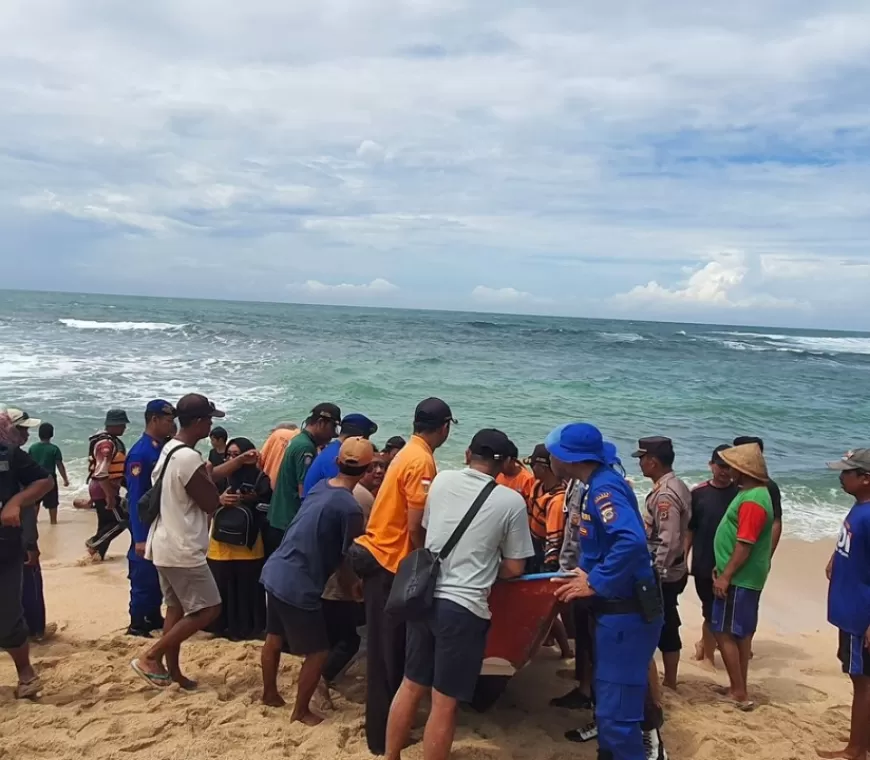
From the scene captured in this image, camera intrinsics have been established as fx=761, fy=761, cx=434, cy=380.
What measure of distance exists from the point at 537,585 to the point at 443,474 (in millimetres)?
740

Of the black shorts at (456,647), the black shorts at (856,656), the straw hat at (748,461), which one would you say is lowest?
the black shorts at (856,656)

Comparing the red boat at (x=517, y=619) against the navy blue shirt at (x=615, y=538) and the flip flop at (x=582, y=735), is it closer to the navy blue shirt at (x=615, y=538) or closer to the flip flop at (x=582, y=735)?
the navy blue shirt at (x=615, y=538)

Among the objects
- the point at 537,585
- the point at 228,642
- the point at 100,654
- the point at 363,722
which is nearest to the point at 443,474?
the point at 537,585

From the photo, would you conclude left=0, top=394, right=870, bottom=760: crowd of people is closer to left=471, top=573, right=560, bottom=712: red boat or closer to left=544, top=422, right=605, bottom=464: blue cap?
left=544, top=422, right=605, bottom=464: blue cap

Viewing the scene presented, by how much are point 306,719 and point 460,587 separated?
1584mm

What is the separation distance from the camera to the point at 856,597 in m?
4.41

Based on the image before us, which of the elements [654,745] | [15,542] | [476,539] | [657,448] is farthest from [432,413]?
[15,542]

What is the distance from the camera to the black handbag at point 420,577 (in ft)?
12.1

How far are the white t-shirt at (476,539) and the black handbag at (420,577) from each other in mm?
23

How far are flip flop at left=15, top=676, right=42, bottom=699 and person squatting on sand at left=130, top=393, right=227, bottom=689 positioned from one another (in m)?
0.62

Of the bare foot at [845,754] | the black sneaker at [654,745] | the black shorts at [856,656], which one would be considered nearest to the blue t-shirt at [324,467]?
the black sneaker at [654,745]

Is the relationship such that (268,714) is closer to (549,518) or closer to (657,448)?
(549,518)

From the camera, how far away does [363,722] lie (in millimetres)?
4633

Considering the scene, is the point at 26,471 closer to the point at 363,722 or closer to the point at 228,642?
the point at 228,642
